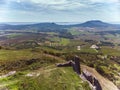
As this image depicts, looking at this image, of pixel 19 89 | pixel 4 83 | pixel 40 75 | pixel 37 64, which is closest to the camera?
pixel 19 89

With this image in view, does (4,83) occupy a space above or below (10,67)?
above

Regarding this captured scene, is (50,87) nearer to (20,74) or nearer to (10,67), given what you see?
(20,74)

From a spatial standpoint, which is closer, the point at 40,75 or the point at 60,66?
the point at 40,75

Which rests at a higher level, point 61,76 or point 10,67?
point 61,76

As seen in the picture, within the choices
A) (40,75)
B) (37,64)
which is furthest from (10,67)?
(40,75)

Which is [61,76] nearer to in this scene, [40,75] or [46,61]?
[40,75]

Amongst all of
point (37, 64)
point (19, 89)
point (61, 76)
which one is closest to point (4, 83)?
point (19, 89)

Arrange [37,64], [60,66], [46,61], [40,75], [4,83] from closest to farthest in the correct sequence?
[4,83], [40,75], [60,66], [37,64], [46,61]

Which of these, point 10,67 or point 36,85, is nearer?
point 36,85

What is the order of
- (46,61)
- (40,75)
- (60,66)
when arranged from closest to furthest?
(40,75) → (60,66) → (46,61)
